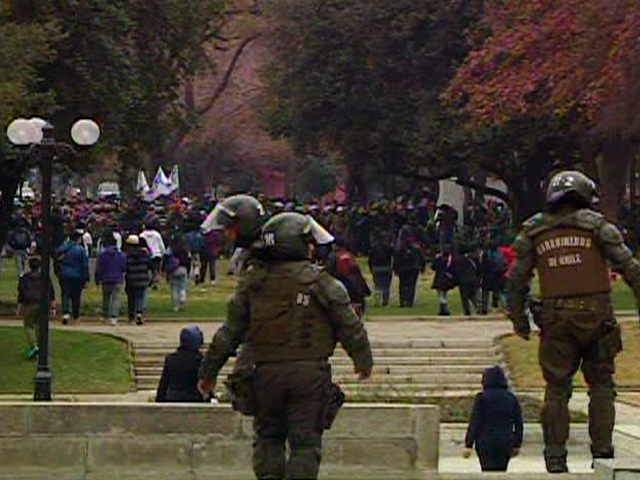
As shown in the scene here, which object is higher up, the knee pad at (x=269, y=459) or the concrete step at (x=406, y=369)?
the knee pad at (x=269, y=459)

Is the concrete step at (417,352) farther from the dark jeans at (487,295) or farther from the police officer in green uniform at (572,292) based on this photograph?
the police officer in green uniform at (572,292)

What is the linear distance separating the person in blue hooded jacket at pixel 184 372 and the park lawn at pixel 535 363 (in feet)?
33.3

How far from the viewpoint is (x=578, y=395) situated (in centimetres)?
2334

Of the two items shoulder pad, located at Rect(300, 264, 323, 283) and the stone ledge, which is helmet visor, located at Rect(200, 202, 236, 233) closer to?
shoulder pad, located at Rect(300, 264, 323, 283)

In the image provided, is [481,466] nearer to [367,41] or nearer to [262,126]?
[367,41]

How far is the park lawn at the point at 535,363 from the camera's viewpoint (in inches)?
977

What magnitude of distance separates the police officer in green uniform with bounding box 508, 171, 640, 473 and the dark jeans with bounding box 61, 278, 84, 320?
19.9 meters

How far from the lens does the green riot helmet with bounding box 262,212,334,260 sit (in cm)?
902

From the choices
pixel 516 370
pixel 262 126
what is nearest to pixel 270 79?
pixel 262 126

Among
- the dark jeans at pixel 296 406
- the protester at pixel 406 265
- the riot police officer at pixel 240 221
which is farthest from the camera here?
the protester at pixel 406 265

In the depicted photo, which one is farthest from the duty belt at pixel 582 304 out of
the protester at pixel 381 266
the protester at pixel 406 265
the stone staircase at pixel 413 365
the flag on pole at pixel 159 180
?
the flag on pole at pixel 159 180

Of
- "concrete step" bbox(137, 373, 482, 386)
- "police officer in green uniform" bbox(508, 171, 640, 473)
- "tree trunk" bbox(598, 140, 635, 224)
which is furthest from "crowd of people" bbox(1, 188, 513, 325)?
"police officer in green uniform" bbox(508, 171, 640, 473)

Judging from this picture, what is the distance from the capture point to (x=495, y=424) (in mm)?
14016

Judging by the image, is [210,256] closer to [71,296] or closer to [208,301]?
[208,301]
